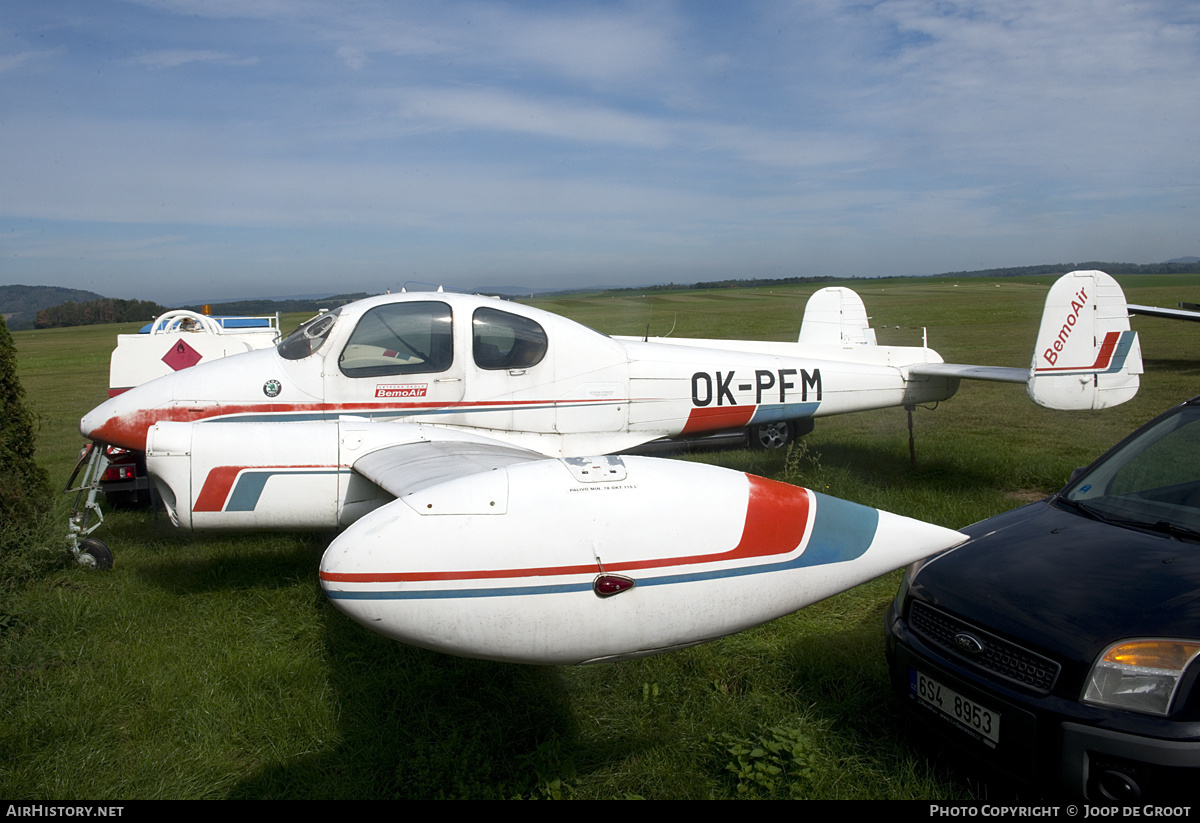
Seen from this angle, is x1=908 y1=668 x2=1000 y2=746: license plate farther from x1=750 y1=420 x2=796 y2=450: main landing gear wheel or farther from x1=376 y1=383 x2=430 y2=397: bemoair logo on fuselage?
x1=750 y1=420 x2=796 y2=450: main landing gear wheel

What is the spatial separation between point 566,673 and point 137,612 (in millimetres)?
2913

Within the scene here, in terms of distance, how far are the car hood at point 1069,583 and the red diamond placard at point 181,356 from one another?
7.21m

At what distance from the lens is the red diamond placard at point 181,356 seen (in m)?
7.03

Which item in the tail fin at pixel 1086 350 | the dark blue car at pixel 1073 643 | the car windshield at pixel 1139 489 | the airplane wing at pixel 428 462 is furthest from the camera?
the tail fin at pixel 1086 350

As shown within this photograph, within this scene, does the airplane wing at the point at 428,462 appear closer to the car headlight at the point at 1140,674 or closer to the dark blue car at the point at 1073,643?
the dark blue car at the point at 1073,643

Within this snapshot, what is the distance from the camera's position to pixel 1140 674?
7.30 feet

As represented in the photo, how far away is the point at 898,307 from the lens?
38688mm

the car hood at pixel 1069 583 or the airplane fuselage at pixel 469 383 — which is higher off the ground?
the airplane fuselage at pixel 469 383

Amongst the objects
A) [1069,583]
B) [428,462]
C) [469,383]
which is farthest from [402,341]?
[1069,583]

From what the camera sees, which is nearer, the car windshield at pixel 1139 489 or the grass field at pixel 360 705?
the grass field at pixel 360 705

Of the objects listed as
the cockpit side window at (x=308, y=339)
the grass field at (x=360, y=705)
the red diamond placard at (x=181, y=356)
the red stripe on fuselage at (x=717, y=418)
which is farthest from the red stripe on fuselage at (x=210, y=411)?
the red diamond placard at (x=181, y=356)

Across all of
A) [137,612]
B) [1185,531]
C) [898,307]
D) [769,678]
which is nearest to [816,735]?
[769,678]

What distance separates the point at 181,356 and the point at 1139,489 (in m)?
8.12

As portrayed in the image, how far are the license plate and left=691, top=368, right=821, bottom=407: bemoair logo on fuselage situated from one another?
3429 mm
